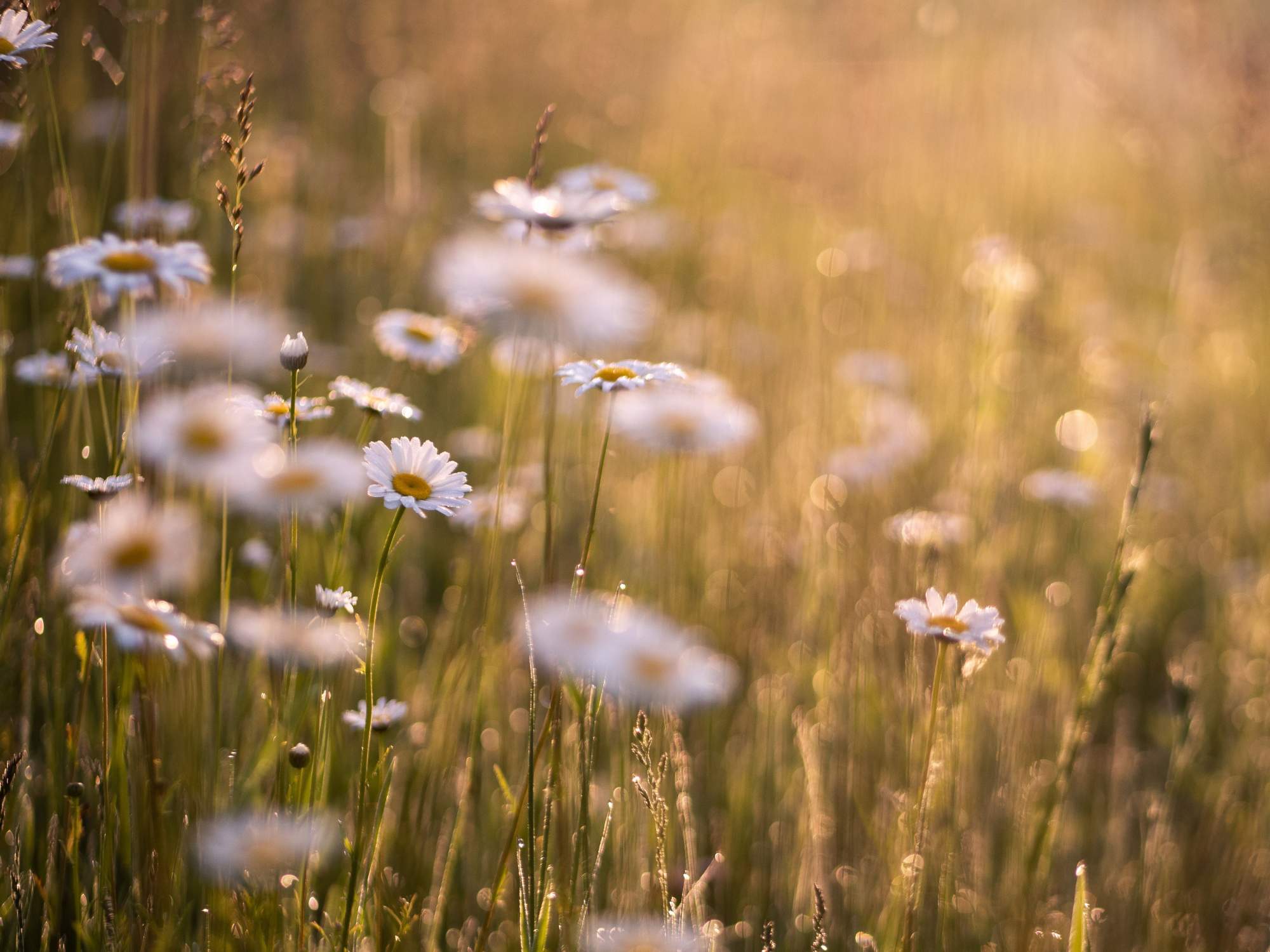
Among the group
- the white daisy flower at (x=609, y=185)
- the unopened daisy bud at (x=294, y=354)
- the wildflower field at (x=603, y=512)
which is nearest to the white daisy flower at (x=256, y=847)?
the wildflower field at (x=603, y=512)

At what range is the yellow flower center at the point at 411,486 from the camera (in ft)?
2.62

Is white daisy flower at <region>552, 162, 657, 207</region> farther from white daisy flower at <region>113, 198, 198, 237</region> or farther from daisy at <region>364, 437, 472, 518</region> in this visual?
white daisy flower at <region>113, 198, 198, 237</region>

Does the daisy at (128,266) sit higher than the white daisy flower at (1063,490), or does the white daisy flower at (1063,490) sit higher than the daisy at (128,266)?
the white daisy flower at (1063,490)

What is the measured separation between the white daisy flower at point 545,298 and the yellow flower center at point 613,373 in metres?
0.28

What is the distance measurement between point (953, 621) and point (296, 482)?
650 millimetres

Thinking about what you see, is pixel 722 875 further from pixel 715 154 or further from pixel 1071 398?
pixel 715 154

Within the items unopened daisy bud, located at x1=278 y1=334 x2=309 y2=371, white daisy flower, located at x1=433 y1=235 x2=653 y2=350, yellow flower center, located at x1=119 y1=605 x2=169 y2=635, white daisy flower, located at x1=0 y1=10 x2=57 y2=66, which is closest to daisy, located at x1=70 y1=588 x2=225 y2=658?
yellow flower center, located at x1=119 y1=605 x2=169 y2=635

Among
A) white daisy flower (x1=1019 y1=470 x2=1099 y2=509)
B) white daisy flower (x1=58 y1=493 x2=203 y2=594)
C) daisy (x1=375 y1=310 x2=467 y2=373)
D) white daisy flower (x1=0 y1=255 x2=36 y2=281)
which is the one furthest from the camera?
white daisy flower (x1=1019 y1=470 x2=1099 y2=509)

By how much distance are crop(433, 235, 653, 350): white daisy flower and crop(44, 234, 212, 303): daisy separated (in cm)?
39

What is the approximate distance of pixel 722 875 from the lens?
1.18 metres

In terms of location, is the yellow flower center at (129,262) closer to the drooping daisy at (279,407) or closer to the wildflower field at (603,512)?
the wildflower field at (603,512)

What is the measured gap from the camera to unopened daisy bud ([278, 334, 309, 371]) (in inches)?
30.9

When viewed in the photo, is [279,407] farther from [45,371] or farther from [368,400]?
[45,371]

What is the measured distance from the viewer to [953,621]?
0.93 meters
